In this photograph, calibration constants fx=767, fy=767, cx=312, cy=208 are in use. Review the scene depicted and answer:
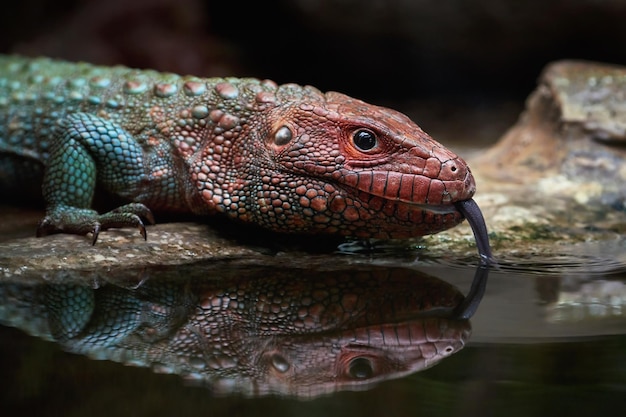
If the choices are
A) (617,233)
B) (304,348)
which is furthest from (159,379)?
(617,233)

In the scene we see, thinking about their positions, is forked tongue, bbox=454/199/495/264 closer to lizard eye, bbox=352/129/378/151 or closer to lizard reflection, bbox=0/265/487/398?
lizard reflection, bbox=0/265/487/398

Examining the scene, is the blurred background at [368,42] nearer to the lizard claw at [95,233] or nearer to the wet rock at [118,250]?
the wet rock at [118,250]

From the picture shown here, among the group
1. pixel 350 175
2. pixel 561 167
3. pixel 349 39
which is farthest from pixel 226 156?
pixel 349 39

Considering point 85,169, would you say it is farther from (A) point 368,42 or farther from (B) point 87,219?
(A) point 368,42

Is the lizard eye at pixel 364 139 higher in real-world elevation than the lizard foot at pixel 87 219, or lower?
higher

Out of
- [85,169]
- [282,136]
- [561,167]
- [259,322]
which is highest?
[561,167]

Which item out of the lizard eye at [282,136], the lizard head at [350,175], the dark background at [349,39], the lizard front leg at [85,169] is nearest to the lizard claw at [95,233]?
the lizard front leg at [85,169]

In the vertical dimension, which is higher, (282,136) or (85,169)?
(282,136)
